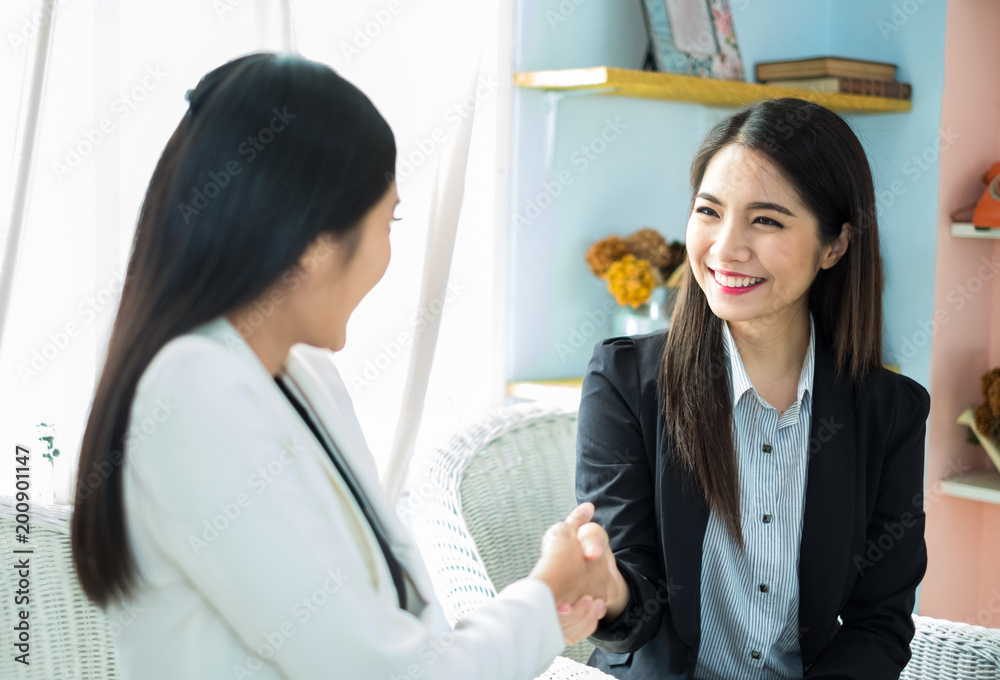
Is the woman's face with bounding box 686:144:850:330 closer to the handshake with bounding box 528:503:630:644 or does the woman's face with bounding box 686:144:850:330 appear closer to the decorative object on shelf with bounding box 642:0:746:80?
the handshake with bounding box 528:503:630:644

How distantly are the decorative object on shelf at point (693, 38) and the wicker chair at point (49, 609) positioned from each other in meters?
2.01

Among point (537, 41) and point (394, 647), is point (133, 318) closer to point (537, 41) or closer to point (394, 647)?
point (394, 647)

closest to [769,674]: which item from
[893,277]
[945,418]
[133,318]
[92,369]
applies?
[133,318]

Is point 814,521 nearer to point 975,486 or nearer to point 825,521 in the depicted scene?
point 825,521

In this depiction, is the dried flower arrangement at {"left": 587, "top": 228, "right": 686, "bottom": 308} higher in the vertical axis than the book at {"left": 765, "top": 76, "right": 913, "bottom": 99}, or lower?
lower

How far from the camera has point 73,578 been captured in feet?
4.46

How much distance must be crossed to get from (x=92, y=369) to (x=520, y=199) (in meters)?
1.19

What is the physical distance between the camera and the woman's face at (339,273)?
2.79 feet

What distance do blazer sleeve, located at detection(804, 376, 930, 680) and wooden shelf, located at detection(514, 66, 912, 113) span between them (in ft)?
3.76

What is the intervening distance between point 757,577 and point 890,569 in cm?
22

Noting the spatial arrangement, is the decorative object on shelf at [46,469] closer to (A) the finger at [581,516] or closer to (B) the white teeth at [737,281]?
(A) the finger at [581,516]

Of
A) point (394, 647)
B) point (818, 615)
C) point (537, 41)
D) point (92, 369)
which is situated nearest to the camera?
point (394, 647)

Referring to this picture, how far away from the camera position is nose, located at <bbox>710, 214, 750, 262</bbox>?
1.49 m

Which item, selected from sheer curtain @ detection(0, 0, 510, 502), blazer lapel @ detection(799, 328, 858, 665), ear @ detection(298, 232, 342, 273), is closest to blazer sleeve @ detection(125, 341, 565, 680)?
ear @ detection(298, 232, 342, 273)
